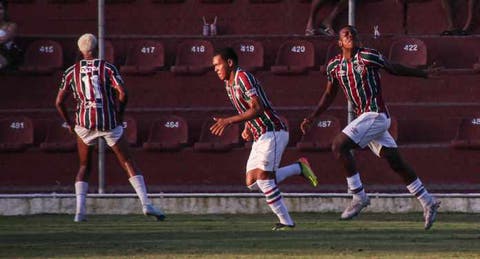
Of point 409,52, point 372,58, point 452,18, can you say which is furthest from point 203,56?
point 372,58

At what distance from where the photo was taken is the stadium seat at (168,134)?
55.2 feet

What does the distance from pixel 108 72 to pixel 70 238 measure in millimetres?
2421

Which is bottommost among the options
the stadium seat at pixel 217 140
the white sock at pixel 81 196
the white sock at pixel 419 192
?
the white sock at pixel 81 196

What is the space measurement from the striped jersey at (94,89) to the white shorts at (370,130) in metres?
2.40

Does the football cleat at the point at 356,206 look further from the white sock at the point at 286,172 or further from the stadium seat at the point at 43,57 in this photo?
the stadium seat at the point at 43,57

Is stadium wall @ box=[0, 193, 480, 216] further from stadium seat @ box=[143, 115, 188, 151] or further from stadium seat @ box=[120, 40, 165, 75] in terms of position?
stadium seat @ box=[120, 40, 165, 75]

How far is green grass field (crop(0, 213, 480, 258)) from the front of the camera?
10.5 metres

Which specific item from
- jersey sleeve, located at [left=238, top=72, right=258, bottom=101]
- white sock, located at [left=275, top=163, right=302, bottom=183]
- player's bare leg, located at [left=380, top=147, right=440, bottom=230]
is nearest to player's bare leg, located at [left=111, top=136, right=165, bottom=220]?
white sock, located at [left=275, top=163, right=302, bottom=183]

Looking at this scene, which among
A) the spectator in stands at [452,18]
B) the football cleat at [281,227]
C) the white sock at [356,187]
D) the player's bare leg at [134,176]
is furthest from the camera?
the spectator in stands at [452,18]

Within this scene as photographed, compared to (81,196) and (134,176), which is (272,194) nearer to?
(134,176)

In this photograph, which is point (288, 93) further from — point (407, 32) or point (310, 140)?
point (407, 32)

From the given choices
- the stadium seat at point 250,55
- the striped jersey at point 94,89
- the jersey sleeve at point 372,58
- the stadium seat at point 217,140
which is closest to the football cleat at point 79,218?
the striped jersey at point 94,89

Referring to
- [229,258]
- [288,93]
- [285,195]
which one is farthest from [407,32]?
[229,258]

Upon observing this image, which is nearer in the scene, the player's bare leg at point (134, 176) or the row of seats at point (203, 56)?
the player's bare leg at point (134, 176)
